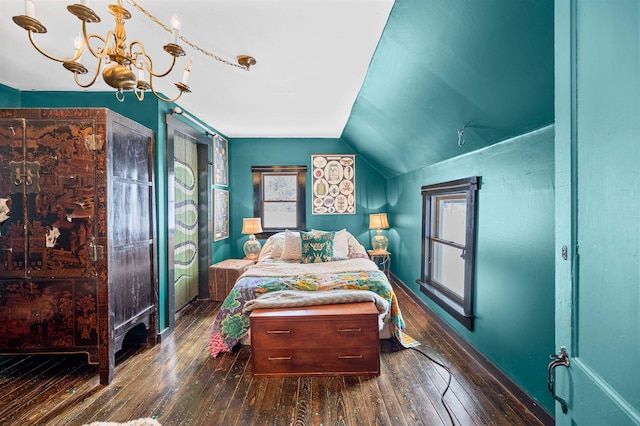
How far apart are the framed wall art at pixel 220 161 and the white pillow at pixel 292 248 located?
1.44 metres

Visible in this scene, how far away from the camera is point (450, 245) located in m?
3.17

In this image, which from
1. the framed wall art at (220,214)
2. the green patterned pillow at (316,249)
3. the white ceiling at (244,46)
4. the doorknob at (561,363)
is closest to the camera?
the doorknob at (561,363)

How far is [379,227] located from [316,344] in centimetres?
282

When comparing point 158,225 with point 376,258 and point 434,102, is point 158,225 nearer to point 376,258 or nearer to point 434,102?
point 434,102

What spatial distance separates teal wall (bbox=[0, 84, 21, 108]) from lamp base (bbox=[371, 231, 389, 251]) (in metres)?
4.62

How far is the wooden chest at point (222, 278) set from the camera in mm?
4094

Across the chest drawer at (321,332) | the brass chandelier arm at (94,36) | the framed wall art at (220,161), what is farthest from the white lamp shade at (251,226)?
the brass chandelier arm at (94,36)

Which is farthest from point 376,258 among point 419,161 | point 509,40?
point 509,40

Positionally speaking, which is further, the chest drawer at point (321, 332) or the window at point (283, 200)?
the window at point (283, 200)

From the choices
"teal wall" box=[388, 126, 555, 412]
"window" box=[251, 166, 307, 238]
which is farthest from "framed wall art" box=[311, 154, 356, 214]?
"teal wall" box=[388, 126, 555, 412]

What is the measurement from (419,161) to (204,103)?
261cm

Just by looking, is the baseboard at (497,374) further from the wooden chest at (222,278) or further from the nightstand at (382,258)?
the wooden chest at (222,278)

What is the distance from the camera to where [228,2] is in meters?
1.65

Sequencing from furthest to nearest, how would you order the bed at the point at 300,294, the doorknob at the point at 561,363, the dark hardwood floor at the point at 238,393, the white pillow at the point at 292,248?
1. the white pillow at the point at 292,248
2. the bed at the point at 300,294
3. the dark hardwood floor at the point at 238,393
4. the doorknob at the point at 561,363
